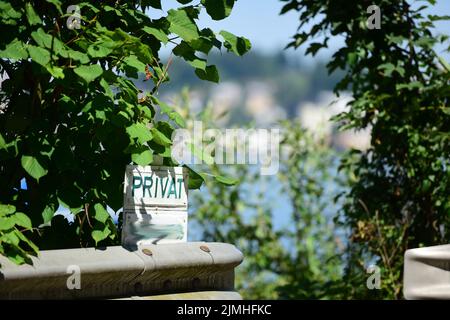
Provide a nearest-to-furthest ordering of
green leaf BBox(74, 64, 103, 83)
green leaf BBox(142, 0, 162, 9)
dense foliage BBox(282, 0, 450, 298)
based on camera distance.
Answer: green leaf BBox(74, 64, 103, 83), green leaf BBox(142, 0, 162, 9), dense foliage BBox(282, 0, 450, 298)

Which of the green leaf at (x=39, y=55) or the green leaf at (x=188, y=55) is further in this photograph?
the green leaf at (x=188, y=55)

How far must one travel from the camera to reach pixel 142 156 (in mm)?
3260

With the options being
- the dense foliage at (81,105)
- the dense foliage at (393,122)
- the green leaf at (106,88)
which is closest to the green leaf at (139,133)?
the dense foliage at (81,105)

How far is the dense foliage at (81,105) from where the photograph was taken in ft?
10.3

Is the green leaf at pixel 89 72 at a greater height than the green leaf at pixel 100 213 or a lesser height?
greater

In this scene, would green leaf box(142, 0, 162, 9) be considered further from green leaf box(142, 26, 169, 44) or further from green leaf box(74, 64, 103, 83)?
green leaf box(74, 64, 103, 83)

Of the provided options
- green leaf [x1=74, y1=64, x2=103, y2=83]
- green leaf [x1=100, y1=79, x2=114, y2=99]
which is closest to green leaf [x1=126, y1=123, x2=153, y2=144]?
green leaf [x1=100, y1=79, x2=114, y2=99]

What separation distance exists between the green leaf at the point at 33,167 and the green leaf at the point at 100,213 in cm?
27

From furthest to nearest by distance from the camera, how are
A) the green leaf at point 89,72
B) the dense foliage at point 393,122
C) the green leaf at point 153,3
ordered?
the dense foliage at point 393,122 < the green leaf at point 153,3 < the green leaf at point 89,72

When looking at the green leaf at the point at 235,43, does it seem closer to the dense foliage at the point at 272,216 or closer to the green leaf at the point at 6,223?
the green leaf at the point at 6,223

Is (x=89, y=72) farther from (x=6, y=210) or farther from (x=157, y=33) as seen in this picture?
(x=6, y=210)

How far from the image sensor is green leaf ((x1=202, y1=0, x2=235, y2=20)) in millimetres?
3488

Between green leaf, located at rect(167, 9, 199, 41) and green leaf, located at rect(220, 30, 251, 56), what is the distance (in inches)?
5.2
